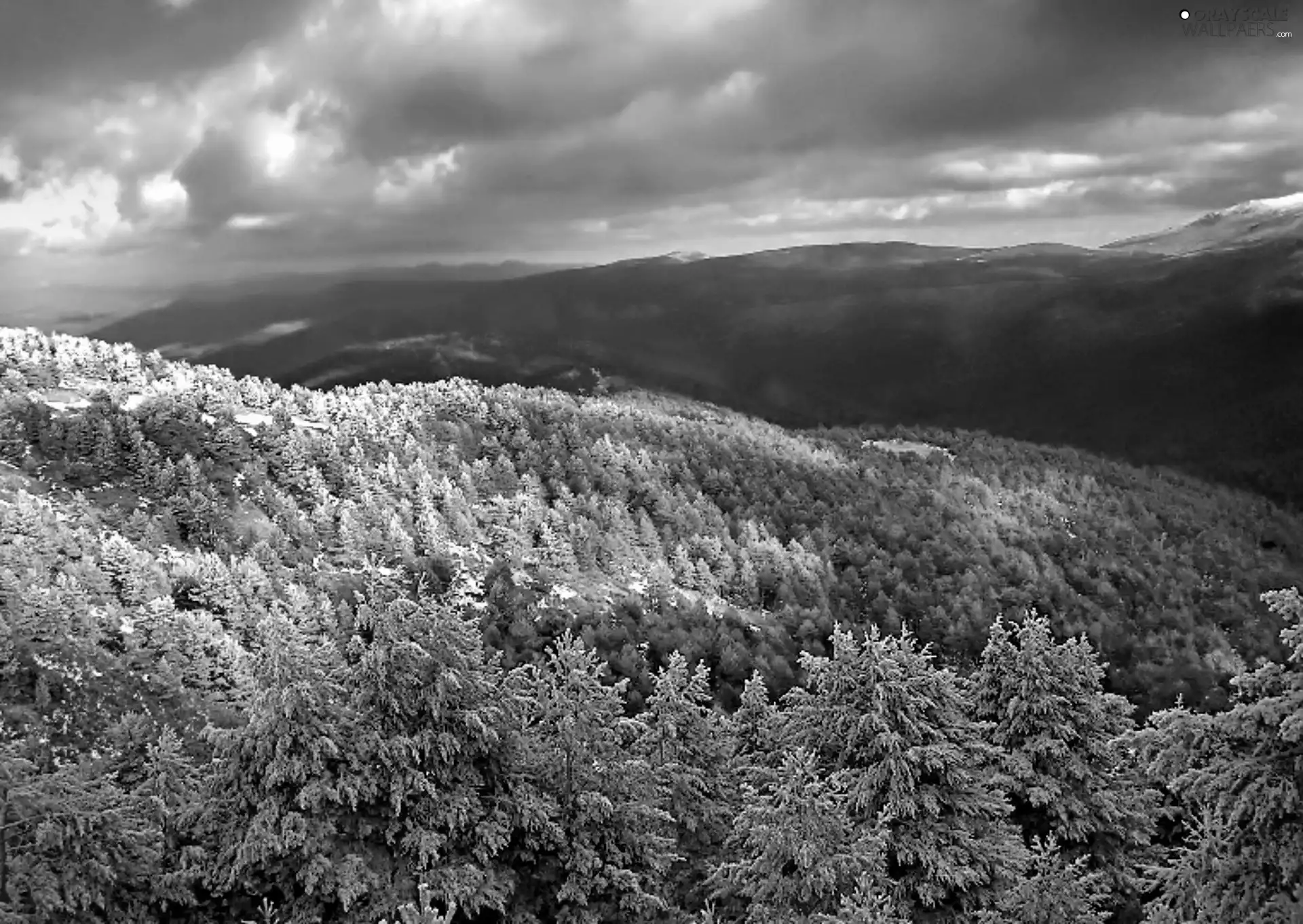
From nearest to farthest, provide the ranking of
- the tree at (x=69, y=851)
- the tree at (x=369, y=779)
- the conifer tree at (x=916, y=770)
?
1. the tree at (x=69, y=851)
2. the tree at (x=369, y=779)
3. the conifer tree at (x=916, y=770)

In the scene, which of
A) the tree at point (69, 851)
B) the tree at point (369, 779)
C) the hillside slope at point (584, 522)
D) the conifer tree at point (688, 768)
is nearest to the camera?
the tree at point (69, 851)

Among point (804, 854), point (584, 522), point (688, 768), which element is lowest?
point (584, 522)

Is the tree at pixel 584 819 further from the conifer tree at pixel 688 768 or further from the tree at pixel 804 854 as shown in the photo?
the tree at pixel 804 854

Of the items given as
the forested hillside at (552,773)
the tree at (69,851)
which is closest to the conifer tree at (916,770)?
the forested hillside at (552,773)

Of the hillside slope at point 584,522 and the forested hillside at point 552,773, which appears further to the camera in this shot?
the hillside slope at point 584,522

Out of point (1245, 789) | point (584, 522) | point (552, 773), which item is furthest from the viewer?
point (584, 522)

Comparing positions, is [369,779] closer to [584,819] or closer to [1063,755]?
[584,819]

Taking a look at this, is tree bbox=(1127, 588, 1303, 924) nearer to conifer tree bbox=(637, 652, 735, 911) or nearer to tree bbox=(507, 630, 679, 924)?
tree bbox=(507, 630, 679, 924)

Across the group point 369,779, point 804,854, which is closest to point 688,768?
point 804,854

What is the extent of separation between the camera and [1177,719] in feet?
48.0

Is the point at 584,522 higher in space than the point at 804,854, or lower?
lower

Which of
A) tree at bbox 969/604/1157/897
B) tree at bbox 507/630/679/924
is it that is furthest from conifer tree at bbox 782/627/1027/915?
tree at bbox 507/630/679/924

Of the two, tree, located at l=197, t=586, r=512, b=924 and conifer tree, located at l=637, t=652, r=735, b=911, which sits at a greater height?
tree, located at l=197, t=586, r=512, b=924

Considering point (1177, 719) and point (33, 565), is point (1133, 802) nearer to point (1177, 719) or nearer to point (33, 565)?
point (1177, 719)
